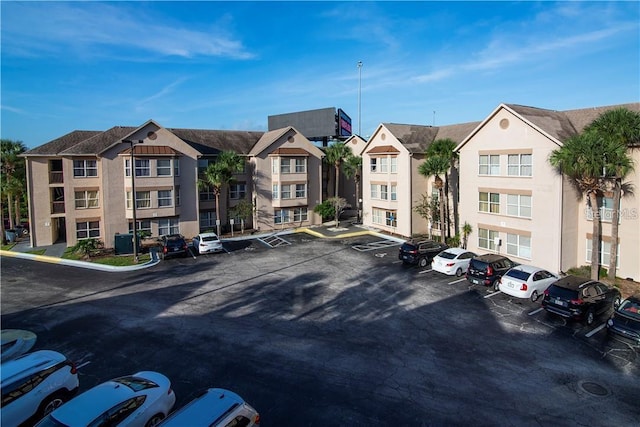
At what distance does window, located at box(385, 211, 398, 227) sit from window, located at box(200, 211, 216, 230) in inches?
660

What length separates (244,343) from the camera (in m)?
16.8

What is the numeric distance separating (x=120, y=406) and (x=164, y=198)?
29.0 metres

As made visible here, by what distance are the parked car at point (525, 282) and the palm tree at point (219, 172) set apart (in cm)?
2507

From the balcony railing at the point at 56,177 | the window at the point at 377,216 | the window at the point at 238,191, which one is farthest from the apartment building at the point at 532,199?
the balcony railing at the point at 56,177

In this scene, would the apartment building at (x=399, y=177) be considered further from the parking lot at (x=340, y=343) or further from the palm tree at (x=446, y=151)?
the parking lot at (x=340, y=343)

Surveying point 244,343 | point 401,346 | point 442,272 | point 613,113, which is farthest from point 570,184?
point 244,343

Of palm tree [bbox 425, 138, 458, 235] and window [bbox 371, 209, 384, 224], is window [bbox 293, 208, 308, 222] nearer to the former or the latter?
window [bbox 371, 209, 384, 224]

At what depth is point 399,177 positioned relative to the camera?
39.1m

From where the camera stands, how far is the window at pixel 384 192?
4055 centimetres

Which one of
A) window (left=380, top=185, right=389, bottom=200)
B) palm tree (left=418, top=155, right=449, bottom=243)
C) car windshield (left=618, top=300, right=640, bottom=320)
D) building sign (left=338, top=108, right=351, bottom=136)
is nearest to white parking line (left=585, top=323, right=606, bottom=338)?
car windshield (left=618, top=300, right=640, bottom=320)

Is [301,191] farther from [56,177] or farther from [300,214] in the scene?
[56,177]

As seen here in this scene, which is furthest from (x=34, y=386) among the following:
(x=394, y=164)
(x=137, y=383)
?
(x=394, y=164)

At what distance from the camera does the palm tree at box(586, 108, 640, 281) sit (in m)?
22.5

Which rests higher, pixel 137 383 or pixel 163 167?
pixel 163 167
